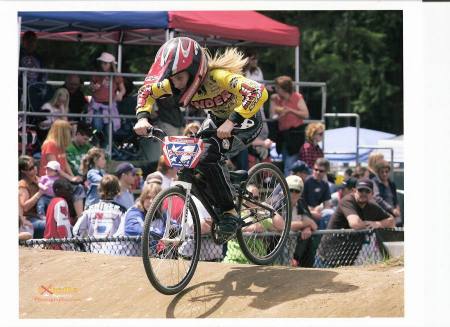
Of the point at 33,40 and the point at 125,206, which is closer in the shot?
the point at 125,206

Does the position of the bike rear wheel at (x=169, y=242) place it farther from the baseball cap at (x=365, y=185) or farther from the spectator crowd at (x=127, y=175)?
the baseball cap at (x=365, y=185)

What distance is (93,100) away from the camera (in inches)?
461

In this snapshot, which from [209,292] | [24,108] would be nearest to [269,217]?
[209,292]

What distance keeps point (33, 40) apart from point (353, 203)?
4578 millimetres

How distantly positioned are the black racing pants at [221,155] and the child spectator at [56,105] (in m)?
4.08

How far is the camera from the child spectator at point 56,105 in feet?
37.1

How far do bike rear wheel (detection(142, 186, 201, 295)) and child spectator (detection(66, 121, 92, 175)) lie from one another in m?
3.51

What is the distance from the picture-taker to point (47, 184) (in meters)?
9.82

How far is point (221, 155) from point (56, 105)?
14.6 ft

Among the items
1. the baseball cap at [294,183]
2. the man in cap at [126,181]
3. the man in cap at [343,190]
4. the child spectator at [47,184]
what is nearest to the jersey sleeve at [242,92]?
the baseball cap at [294,183]

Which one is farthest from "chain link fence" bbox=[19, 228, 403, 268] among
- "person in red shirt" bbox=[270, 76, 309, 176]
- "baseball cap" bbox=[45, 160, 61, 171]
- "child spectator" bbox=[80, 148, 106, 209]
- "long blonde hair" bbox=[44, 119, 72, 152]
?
"person in red shirt" bbox=[270, 76, 309, 176]

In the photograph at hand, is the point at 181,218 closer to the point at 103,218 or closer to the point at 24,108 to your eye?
the point at 103,218
